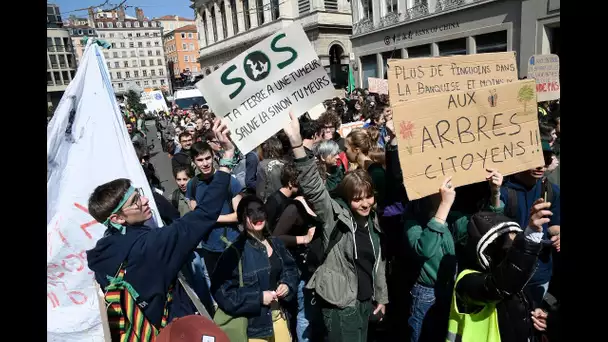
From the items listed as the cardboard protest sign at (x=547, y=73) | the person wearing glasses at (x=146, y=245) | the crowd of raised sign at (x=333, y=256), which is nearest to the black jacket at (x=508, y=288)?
the crowd of raised sign at (x=333, y=256)

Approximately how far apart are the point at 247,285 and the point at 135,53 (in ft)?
390

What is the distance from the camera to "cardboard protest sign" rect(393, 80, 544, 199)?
227 centimetres

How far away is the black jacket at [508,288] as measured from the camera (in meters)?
1.70

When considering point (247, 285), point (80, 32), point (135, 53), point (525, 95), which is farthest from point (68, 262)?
point (135, 53)

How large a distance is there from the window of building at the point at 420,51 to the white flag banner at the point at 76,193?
66.0 feet

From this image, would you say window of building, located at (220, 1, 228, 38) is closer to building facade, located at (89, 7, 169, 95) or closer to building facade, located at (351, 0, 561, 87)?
building facade, located at (351, 0, 561, 87)

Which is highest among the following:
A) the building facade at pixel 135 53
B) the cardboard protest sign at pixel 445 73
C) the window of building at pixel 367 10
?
the building facade at pixel 135 53

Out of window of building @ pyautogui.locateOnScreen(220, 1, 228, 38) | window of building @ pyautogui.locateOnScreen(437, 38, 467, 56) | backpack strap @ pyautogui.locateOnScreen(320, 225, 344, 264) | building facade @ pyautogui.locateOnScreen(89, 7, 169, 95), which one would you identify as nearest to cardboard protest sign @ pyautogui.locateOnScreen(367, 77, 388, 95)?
backpack strap @ pyautogui.locateOnScreen(320, 225, 344, 264)

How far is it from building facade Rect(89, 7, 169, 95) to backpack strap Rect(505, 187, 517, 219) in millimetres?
109222

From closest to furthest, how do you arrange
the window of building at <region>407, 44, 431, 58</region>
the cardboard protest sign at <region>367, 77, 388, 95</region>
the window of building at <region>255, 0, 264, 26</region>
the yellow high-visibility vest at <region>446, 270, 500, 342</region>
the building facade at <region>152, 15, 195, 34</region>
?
1. the yellow high-visibility vest at <region>446, 270, 500, 342</region>
2. the cardboard protest sign at <region>367, 77, 388, 95</region>
3. the window of building at <region>407, 44, 431, 58</region>
4. the window of building at <region>255, 0, 264, 26</region>
5. the building facade at <region>152, 15, 195, 34</region>

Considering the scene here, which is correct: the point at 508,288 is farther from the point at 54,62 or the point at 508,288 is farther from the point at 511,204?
the point at 54,62

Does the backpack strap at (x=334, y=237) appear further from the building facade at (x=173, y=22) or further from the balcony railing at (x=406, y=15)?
the building facade at (x=173, y=22)

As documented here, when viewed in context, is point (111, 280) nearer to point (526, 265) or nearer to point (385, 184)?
point (526, 265)
